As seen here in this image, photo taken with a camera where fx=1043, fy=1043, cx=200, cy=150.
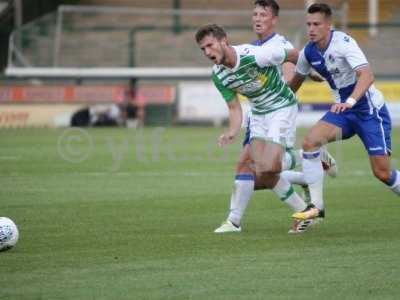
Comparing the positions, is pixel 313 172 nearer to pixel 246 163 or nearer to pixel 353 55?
pixel 246 163

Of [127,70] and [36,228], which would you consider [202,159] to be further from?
[127,70]

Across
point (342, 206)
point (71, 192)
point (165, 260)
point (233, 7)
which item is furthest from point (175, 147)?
point (233, 7)

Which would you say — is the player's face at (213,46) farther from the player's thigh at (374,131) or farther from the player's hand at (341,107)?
the player's thigh at (374,131)

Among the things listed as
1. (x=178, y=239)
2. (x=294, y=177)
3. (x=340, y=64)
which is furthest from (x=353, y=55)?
(x=178, y=239)

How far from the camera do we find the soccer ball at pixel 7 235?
8.86m

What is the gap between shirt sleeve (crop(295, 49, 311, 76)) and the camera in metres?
10.8

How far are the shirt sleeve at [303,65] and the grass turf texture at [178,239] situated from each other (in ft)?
5.29

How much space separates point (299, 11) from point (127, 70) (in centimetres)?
674

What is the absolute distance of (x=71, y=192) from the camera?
14.3m

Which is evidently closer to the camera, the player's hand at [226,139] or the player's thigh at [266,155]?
the player's hand at [226,139]

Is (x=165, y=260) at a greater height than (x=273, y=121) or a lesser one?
lesser

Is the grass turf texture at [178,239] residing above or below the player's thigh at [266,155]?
below
